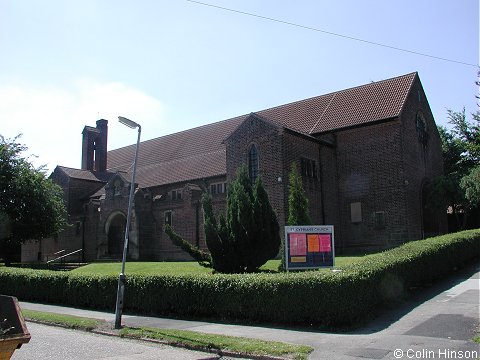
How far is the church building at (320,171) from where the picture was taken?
94.0ft

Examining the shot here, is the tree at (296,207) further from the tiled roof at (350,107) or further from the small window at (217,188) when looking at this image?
the small window at (217,188)

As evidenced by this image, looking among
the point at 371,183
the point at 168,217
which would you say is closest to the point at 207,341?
the point at 371,183

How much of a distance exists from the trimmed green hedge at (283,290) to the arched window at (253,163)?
12.5m

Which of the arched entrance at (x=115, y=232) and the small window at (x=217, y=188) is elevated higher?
the small window at (x=217, y=188)

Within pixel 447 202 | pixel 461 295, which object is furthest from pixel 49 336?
pixel 447 202

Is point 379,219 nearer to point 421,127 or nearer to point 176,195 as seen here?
point 421,127

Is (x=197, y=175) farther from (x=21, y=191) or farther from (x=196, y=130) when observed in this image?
(x=21, y=191)

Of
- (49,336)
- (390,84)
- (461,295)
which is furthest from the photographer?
(390,84)

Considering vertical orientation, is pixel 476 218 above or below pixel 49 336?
above

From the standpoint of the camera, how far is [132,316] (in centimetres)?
1544

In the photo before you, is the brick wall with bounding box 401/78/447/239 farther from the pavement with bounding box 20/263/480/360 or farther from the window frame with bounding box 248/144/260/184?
the pavement with bounding box 20/263/480/360

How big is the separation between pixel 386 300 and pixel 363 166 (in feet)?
58.9

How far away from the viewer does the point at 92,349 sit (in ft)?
34.3

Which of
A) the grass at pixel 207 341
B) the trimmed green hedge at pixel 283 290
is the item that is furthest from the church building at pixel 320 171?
the grass at pixel 207 341
